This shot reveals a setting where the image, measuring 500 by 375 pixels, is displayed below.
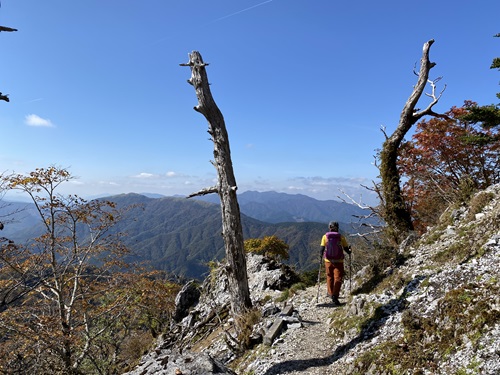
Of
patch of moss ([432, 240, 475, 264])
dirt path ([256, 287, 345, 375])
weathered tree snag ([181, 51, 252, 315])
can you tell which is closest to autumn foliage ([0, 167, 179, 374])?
weathered tree snag ([181, 51, 252, 315])

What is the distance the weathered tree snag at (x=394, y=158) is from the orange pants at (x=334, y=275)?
4.56 meters

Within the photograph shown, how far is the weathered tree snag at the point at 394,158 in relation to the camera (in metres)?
12.6

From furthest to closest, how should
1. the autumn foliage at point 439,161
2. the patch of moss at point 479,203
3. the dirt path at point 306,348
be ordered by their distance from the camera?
the autumn foliage at point 439,161, the patch of moss at point 479,203, the dirt path at point 306,348

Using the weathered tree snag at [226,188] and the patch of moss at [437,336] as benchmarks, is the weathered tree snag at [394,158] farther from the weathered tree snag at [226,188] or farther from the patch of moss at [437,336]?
the patch of moss at [437,336]

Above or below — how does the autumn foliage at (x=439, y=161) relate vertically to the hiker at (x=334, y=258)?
above

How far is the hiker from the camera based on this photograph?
9102 mm

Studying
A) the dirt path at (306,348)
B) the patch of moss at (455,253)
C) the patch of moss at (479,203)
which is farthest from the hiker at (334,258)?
the patch of moss at (479,203)

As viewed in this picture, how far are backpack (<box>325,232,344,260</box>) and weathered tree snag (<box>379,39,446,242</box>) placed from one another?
4.49 metres

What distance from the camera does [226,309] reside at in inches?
534

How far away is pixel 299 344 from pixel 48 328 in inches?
415

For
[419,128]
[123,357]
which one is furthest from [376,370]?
[123,357]

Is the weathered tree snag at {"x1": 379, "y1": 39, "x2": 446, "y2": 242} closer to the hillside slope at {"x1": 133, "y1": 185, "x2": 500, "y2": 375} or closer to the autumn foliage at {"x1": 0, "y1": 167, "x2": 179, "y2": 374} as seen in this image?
the hillside slope at {"x1": 133, "y1": 185, "x2": 500, "y2": 375}

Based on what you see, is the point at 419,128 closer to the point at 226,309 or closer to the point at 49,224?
the point at 226,309

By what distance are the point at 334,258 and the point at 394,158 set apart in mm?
6668
